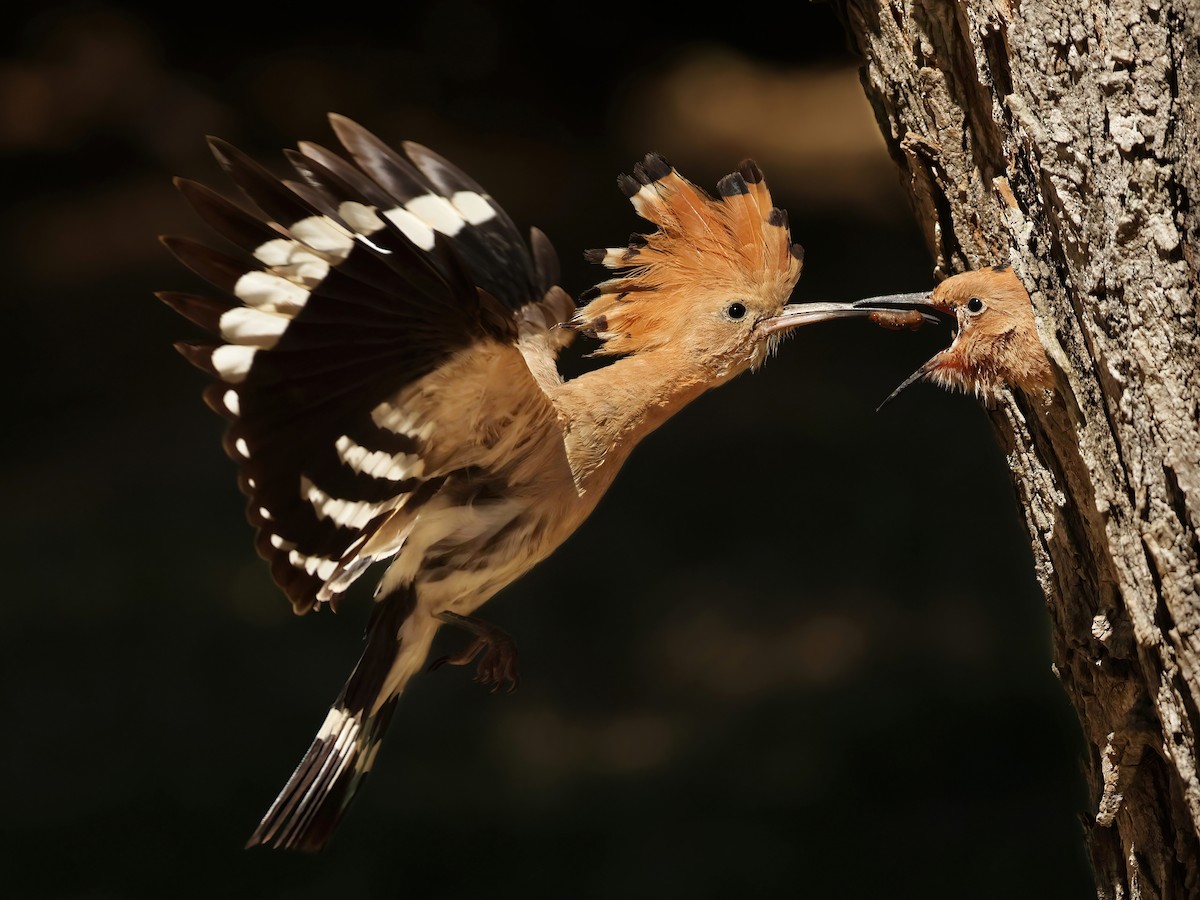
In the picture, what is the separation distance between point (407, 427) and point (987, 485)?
285cm

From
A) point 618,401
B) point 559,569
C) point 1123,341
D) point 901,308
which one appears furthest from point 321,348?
point 559,569

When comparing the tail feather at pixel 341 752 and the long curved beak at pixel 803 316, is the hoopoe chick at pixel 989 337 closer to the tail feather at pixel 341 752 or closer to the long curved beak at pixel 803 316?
the long curved beak at pixel 803 316

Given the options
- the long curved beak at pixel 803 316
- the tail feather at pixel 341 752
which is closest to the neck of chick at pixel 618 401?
the long curved beak at pixel 803 316

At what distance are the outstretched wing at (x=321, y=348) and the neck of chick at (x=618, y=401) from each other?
211mm

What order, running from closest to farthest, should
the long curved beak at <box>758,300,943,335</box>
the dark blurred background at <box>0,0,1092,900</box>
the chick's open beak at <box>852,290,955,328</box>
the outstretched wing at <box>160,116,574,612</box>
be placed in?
the outstretched wing at <box>160,116,574,612</box> → the chick's open beak at <box>852,290,955,328</box> → the long curved beak at <box>758,300,943,335</box> → the dark blurred background at <box>0,0,1092,900</box>

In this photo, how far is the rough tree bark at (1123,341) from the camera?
1.40 meters

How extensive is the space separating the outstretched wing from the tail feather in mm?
246

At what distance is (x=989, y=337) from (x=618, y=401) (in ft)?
1.87

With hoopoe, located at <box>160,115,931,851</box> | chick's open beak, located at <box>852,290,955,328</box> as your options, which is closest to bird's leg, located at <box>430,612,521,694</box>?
hoopoe, located at <box>160,115,931,851</box>

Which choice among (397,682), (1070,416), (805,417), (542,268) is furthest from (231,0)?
(1070,416)

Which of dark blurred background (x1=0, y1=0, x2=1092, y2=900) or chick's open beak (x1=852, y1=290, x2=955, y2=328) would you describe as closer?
chick's open beak (x1=852, y1=290, x2=955, y2=328)

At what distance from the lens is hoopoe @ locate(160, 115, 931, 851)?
5.36 ft

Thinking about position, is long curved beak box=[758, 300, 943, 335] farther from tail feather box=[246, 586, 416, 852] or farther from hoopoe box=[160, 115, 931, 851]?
tail feather box=[246, 586, 416, 852]

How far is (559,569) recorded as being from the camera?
14.1ft
